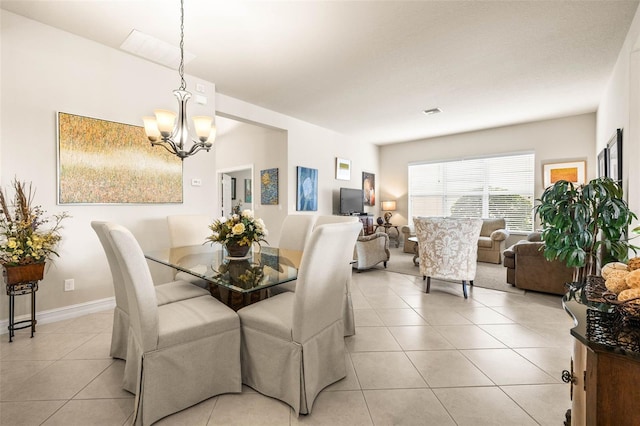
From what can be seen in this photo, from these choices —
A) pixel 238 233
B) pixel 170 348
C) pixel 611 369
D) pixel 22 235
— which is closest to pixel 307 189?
pixel 238 233

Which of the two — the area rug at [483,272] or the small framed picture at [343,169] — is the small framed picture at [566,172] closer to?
the area rug at [483,272]

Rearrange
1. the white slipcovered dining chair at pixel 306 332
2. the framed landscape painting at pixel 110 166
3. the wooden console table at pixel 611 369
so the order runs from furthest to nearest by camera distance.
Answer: the framed landscape painting at pixel 110 166 → the white slipcovered dining chair at pixel 306 332 → the wooden console table at pixel 611 369

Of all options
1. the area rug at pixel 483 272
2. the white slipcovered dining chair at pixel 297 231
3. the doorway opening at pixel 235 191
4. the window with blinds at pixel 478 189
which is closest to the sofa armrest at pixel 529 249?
the area rug at pixel 483 272

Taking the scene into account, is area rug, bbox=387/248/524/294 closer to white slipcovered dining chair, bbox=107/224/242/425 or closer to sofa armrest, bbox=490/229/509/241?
sofa armrest, bbox=490/229/509/241

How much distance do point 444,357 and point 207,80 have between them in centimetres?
416

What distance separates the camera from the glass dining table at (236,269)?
1710mm

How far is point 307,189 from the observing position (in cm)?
593

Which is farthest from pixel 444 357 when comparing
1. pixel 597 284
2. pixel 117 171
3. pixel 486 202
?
pixel 486 202

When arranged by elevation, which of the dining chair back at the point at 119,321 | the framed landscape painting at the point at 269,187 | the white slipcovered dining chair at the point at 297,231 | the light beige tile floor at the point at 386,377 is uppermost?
the framed landscape painting at the point at 269,187

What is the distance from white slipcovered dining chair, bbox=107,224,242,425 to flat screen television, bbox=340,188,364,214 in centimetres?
496

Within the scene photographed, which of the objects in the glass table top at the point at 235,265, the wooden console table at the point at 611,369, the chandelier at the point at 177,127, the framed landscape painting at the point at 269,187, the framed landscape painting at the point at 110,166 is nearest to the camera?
the wooden console table at the point at 611,369

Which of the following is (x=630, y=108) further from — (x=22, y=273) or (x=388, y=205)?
(x=22, y=273)

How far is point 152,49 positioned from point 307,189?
135 inches

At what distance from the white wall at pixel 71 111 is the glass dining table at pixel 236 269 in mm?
1074
